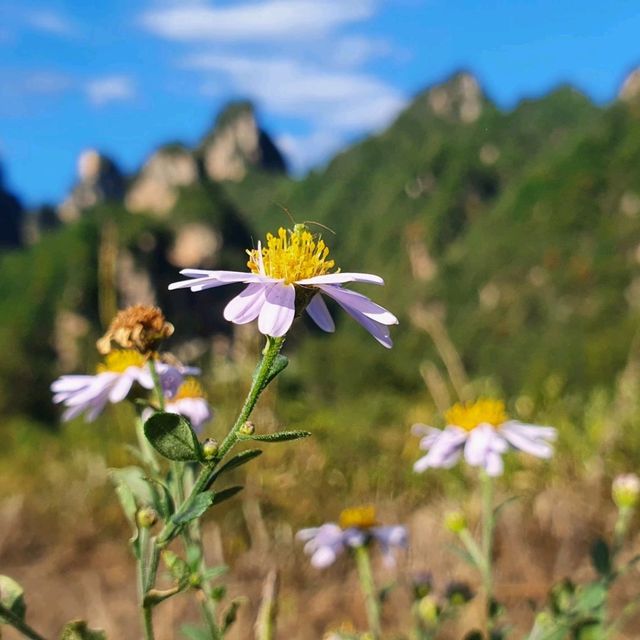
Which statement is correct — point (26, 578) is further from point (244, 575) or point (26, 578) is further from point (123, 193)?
point (123, 193)

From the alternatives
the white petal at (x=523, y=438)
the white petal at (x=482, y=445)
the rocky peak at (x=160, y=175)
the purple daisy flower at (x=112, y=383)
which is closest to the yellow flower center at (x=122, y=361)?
the purple daisy flower at (x=112, y=383)

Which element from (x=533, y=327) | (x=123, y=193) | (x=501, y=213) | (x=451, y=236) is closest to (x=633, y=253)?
(x=533, y=327)

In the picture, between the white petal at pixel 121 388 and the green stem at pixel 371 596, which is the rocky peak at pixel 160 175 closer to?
the green stem at pixel 371 596

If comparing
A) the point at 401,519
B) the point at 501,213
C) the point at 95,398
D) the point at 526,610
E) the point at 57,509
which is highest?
the point at 501,213

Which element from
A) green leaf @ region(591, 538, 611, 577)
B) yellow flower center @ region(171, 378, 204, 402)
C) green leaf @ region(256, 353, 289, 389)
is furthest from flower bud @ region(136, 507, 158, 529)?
green leaf @ region(591, 538, 611, 577)

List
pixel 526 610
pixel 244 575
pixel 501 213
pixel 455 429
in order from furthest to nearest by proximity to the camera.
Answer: pixel 501 213 → pixel 244 575 → pixel 526 610 → pixel 455 429

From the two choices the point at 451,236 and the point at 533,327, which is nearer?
the point at 533,327
